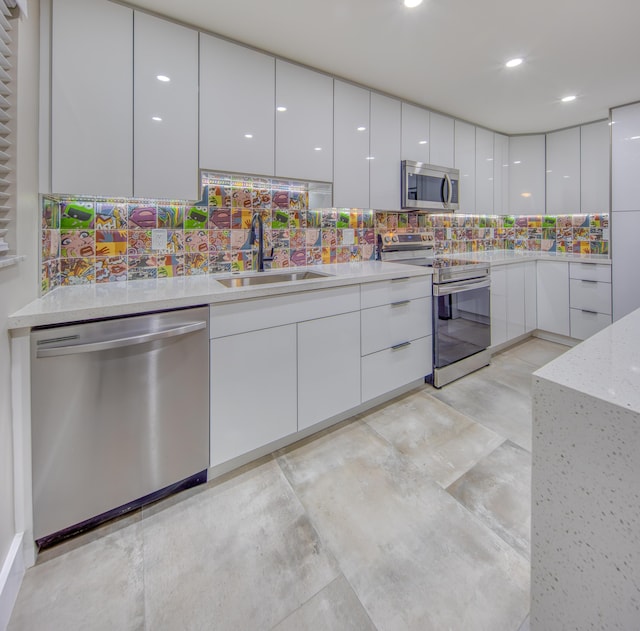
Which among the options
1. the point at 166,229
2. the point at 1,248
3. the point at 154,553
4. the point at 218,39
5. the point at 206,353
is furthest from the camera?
the point at 166,229

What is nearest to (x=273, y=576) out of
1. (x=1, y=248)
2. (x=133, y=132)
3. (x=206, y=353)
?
(x=206, y=353)

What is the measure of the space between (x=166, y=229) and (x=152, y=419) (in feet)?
3.65

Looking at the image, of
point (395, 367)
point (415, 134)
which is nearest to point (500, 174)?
point (415, 134)

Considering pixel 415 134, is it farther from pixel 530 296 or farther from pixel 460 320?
pixel 530 296

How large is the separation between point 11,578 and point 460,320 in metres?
2.79

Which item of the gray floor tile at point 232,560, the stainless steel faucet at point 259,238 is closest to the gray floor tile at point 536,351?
the stainless steel faucet at point 259,238

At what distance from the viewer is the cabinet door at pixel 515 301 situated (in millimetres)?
3314

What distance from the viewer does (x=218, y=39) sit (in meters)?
1.82

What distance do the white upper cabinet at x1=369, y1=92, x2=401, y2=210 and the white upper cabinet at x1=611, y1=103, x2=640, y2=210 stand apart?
215cm

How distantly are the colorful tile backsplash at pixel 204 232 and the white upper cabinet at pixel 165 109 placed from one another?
177mm

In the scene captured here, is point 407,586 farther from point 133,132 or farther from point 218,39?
point 218,39

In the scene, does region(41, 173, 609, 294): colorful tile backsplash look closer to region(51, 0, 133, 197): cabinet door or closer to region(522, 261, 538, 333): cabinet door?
region(51, 0, 133, 197): cabinet door

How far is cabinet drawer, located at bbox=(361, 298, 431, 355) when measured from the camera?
2184mm

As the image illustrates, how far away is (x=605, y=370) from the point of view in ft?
2.30
